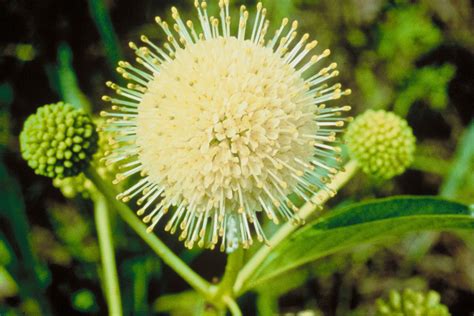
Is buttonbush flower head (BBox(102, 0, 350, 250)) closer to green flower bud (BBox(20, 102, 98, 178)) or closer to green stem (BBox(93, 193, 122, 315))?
green flower bud (BBox(20, 102, 98, 178))

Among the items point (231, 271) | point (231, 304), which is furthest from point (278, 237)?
point (231, 304)

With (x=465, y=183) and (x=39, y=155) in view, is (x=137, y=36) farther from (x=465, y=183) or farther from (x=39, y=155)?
(x=465, y=183)

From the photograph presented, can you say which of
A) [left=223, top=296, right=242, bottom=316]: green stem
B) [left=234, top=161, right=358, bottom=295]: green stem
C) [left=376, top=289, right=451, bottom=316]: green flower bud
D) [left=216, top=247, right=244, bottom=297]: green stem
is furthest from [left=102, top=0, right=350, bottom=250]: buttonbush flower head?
[left=376, top=289, right=451, bottom=316]: green flower bud

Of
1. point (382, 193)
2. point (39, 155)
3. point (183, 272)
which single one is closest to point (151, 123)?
point (39, 155)

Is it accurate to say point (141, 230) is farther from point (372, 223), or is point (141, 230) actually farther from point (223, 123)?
point (372, 223)

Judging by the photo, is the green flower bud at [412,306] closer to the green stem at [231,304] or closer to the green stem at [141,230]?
the green stem at [231,304]
